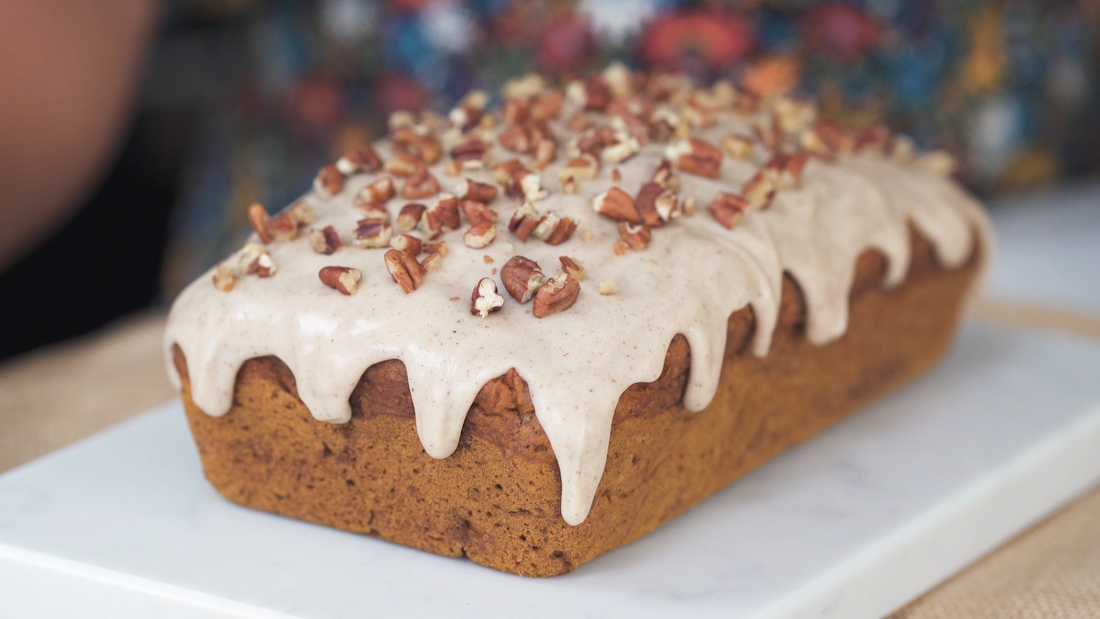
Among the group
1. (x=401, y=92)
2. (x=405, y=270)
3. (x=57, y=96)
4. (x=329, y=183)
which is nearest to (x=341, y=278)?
(x=405, y=270)

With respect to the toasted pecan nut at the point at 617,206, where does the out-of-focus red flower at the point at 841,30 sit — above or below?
below

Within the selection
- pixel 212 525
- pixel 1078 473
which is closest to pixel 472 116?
pixel 212 525

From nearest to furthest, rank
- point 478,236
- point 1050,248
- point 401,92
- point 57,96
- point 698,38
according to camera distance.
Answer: point 478,236 → point 57,96 → point 698,38 → point 401,92 → point 1050,248

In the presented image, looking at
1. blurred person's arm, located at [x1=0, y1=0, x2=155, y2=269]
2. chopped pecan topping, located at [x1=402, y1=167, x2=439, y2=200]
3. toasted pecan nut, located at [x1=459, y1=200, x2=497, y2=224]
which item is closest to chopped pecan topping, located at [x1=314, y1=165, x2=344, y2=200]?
chopped pecan topping, located at [x1=402, y1=167, x2=439, y2=200]

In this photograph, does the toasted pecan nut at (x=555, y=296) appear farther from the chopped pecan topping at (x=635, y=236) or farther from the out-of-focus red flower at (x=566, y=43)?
the out-of-focus red flower at (x=566, y=43)

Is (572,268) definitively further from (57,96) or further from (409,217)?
(57,96)

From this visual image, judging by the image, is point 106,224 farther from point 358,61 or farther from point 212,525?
point 212,525

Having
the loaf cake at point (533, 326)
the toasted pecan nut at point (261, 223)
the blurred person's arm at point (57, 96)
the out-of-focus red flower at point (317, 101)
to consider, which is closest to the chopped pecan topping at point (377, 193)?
the loaf cake at point (533, 326)
